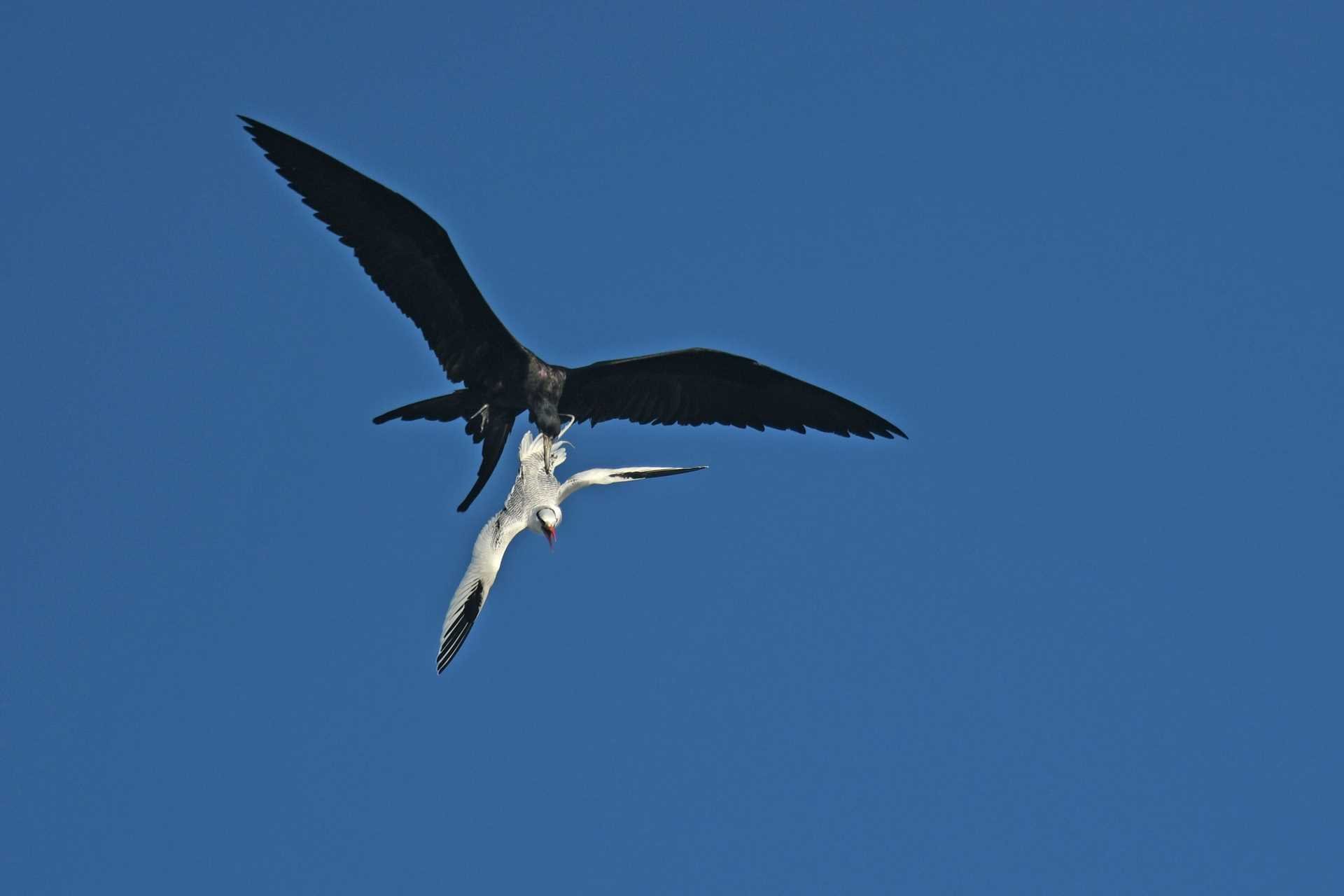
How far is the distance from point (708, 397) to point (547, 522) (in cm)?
367

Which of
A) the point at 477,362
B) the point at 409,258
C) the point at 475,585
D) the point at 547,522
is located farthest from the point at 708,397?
the point at 475,585

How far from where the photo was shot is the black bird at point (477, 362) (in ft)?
41.7

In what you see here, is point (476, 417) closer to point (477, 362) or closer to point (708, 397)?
point (477, 362)

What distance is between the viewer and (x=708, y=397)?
14.2 meters

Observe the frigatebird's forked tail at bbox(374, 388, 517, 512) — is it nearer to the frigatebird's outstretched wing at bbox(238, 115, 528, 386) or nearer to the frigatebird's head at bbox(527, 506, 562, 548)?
the frigatebird's outstretched wing at bbox(238, 115, 528, 386)

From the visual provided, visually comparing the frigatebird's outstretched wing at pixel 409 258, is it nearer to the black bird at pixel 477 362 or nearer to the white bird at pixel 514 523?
the black bird at pixel 477 362

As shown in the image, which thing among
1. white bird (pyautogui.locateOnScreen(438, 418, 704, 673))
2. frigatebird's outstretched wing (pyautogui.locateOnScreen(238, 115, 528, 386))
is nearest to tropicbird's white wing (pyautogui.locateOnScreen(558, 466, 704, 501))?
white bird (pyautogui.locateOnScreen(438, 418, 704, 673))

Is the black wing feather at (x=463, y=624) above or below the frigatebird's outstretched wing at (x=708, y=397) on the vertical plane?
below

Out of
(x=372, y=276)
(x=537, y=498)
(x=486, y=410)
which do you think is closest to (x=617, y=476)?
(x=537, y=498)

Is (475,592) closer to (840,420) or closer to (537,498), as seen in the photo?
(537,498)

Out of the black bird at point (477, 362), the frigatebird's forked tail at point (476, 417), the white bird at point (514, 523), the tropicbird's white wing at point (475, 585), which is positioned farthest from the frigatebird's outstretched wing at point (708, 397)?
the tropicbird's white wing at point (475, 585)

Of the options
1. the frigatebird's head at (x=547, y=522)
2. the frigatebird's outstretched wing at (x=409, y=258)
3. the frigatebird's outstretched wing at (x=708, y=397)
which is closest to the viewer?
the frigatebird's head at (x=547, y=522)

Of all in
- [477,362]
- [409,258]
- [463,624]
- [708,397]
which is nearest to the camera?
[463,624]

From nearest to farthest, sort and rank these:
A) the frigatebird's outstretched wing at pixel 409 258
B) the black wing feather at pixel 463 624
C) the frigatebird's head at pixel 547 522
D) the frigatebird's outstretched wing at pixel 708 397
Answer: the black wing feather at pixel 463 624 → the frigatebird's head at pixel 547 522 → the frigatebird's outstretched wing at pixel 409 258 → the frigatebird's outstretched wing at pixel 708 397
